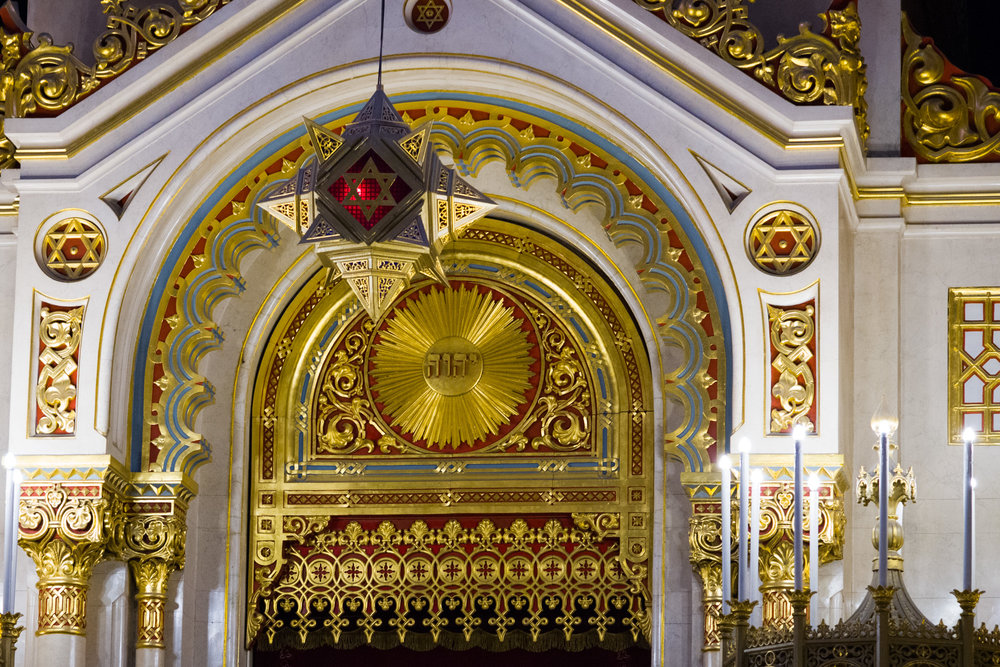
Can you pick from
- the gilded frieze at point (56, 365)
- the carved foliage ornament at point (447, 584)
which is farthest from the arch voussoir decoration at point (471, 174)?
the carved foliage ornament at point (447, 584)

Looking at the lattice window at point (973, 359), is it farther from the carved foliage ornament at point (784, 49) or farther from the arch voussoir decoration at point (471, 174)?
the arch voussoir decoration at point (471, 174)

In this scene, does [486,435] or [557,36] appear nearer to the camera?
[557,36]

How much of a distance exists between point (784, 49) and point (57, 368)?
407 cm

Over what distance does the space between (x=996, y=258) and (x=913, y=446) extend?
1.11m

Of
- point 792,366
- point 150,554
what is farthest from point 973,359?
point 150,554

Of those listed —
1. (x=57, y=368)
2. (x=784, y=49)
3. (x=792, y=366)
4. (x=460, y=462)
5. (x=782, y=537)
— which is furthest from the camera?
(x=460, y=462)

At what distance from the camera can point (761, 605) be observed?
970cm


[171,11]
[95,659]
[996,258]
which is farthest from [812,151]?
[95,659]

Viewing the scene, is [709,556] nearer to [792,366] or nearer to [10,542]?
[792,366]

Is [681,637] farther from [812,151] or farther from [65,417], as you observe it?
[65,417]

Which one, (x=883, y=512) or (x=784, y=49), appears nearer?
(x=883, y=512)

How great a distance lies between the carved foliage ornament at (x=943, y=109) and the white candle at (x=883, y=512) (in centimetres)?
398

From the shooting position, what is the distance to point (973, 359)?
1069cm

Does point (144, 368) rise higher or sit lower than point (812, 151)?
lower
